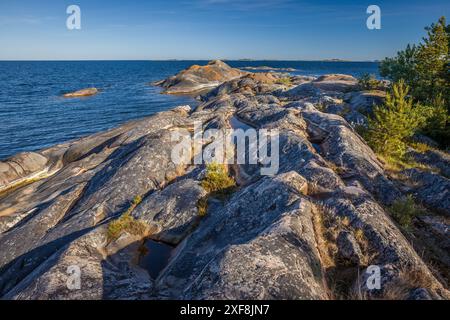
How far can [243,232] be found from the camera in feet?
29.3

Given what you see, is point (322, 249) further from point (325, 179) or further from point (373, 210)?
point (325, 179)

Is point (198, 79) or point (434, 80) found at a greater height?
point (198, 79)

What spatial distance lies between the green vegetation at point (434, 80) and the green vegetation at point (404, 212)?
46.5 ft

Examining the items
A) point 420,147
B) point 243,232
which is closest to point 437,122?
point 420,147

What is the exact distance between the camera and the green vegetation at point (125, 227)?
35.3 ft

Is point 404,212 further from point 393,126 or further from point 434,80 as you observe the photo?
point 434,80

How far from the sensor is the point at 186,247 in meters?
9.59

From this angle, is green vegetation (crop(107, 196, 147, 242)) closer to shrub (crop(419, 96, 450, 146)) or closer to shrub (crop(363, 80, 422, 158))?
shrub (crop(363, 80, 422, 158))

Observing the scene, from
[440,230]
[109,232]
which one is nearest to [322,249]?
[440,230]

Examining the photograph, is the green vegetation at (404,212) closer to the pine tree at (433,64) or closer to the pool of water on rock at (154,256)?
the pool of water on rock at (154,256)

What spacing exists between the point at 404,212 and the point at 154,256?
1006cm

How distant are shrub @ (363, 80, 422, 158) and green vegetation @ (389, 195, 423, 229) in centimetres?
735

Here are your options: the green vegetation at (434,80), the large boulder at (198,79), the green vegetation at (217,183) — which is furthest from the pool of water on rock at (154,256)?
the large boulder at (198,79)
